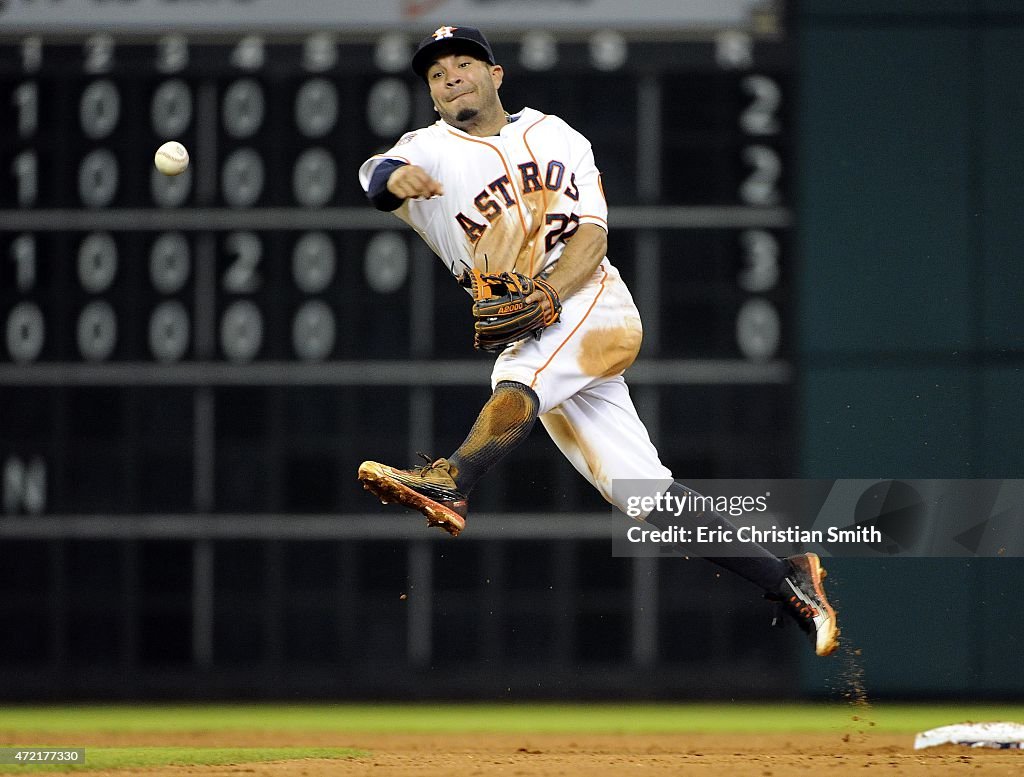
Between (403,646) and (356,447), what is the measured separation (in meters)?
1.09

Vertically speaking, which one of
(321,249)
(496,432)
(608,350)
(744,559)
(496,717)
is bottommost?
(496,717)

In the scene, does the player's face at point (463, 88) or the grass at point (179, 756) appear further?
the grass at point (179, 756)

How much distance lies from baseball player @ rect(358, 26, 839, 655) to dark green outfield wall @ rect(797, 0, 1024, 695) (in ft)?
11.0

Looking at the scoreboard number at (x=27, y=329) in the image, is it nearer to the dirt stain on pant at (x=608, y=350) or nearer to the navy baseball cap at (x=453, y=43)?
the navy baseball cap at (x=453, y=43)

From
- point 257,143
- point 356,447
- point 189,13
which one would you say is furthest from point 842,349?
point 189,13

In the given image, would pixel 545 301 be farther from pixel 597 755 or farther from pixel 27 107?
pixel 27 107

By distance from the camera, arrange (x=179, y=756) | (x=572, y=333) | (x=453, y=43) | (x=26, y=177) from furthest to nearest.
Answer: (x=26, y=177) → (x=179, y=756) → (x=453, y=43) → (x=572, y=333)


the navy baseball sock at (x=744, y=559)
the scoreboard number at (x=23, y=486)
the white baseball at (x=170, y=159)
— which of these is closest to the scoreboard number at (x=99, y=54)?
the scoreboard number at (x=23, y=486)

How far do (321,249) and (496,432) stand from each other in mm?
3656

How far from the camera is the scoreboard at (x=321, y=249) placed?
864cm

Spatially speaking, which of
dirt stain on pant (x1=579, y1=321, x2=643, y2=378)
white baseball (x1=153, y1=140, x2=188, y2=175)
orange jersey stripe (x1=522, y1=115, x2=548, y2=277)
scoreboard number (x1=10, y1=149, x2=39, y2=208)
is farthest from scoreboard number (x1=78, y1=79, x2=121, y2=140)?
dirt stain on pant (x1=579, y1=321, x2=643, y2=378)

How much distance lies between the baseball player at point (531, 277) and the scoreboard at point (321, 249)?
308 centimetres

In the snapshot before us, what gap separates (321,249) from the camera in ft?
28.2

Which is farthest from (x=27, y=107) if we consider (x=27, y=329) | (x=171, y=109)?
(x=27, y=329)
